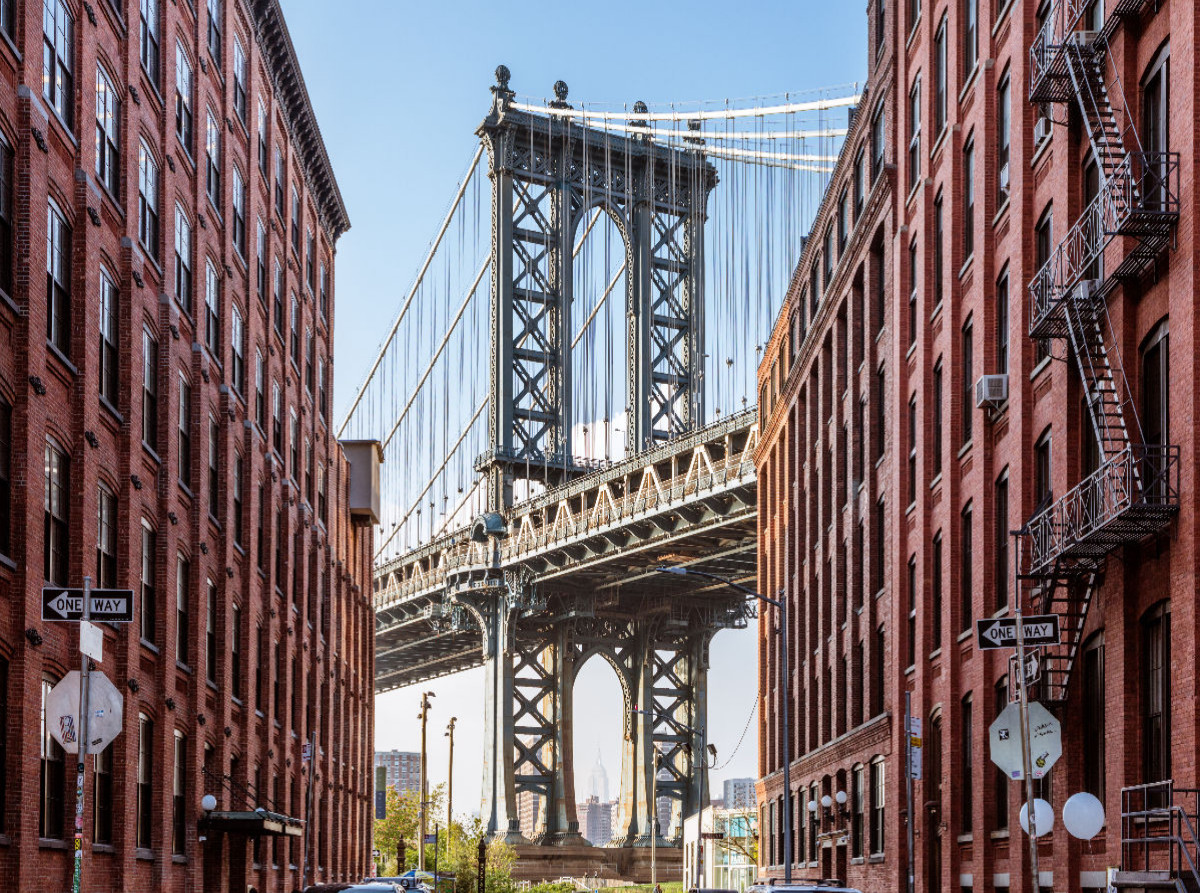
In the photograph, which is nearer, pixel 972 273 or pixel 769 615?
pixel 972 273

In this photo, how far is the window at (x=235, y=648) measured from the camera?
41.9m

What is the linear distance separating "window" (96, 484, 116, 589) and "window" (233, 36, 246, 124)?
697 inches

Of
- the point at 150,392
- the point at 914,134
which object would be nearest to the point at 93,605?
the point at 150,392

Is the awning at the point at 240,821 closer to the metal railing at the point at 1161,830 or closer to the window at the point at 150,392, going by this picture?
the window at the point at 150,392

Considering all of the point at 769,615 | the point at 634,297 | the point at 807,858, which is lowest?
the point at 807,858

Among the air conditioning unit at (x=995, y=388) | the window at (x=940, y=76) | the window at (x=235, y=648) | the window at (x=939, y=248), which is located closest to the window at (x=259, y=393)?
the window at (x=235, y=648)

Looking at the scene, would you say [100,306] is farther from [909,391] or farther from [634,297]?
[634,297]

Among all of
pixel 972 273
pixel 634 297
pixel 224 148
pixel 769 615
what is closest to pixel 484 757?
pixel 634 297

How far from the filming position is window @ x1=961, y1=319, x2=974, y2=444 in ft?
118

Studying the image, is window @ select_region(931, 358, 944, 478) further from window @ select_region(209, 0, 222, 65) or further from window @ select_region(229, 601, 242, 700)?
window @ select_region(209, 0, 222, 65)

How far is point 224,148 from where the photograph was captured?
143 ft

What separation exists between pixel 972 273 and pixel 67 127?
16.9m

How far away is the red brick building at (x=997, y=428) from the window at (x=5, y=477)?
14.2m

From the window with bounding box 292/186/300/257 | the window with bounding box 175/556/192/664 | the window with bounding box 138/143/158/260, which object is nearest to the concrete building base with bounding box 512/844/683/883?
the window with bounding box 292/186/300/257
